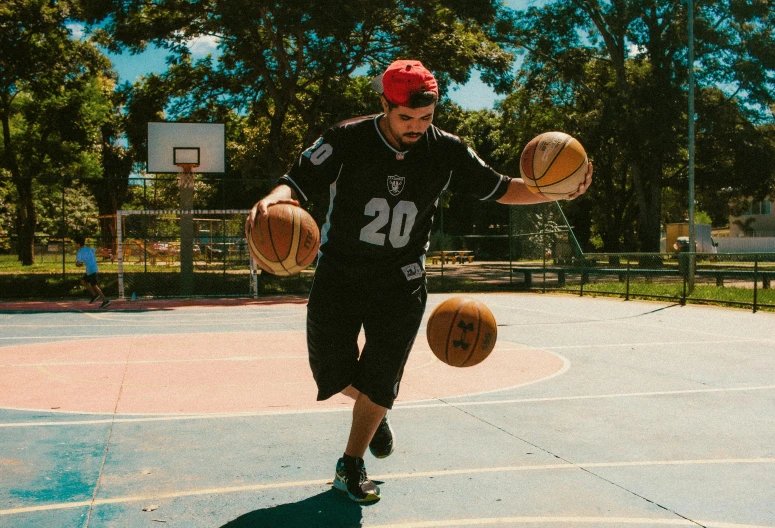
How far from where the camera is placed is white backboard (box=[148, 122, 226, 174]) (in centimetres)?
2134

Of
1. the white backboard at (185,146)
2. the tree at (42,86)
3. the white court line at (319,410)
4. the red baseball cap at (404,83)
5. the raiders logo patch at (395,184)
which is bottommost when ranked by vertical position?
the white court line at (319,410)

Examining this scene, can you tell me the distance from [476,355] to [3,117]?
106ft

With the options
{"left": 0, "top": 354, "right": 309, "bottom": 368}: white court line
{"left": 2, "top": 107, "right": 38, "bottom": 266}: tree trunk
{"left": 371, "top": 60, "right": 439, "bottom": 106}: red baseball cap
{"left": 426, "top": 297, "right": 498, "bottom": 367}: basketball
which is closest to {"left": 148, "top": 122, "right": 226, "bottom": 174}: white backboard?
{"left": 2, "top": 107, "right": 38, "bottom": 266}: tree trunk

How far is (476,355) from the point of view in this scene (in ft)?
14.3

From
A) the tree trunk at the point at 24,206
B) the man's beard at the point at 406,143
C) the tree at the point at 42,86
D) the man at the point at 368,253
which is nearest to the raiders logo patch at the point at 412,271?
the man at the point at 368,253

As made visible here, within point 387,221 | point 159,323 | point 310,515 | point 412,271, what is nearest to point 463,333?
point 412,271

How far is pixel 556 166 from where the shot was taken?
4.09 meters

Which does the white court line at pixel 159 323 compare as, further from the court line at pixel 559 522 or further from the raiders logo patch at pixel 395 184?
the court line at pixel 559 522

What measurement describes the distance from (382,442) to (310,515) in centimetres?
75

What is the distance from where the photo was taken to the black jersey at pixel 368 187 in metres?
3.72

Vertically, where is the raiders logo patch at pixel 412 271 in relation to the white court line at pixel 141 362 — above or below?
above

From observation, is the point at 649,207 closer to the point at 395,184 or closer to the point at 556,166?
the point at 556,166

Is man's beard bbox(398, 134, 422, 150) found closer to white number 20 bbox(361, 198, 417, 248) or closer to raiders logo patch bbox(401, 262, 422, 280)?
white number 20 bbox(361, 198, 417, 248)

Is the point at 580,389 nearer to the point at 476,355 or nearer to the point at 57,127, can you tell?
the point at 476,355
